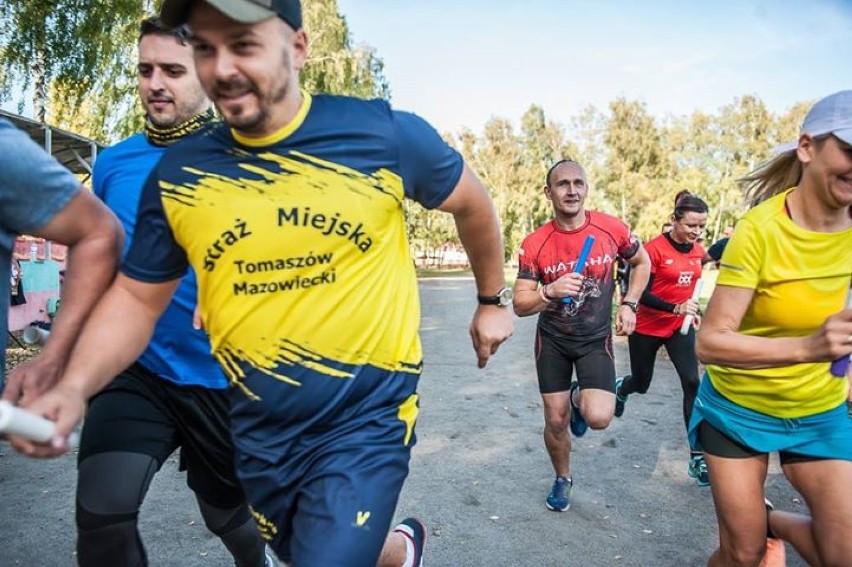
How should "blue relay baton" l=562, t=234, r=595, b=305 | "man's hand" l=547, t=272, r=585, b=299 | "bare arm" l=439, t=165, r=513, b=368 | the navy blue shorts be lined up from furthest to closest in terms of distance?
"blue relay baton" l=562, t=234, r=595, b=305, "man's hand" l=547, t=272, r=585, b=299, "bare arm" l=439, t=165, r=513, b=368, the navy blue shorts

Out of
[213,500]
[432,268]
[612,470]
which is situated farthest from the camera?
[432,268]

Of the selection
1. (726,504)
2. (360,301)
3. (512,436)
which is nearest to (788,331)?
(726,504)

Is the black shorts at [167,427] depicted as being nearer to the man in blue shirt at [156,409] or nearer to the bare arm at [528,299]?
the man in blue shirt at [156,409]

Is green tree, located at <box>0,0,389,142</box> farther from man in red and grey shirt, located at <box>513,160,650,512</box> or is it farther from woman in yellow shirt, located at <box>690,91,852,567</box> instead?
woman in yellow shirt, located at <box>690,91,852,567</box>

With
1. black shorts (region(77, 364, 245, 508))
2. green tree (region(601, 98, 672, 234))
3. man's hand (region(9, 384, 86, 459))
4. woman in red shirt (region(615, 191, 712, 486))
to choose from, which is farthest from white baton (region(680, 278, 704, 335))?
green tree (region(601, 98, 672, 234))

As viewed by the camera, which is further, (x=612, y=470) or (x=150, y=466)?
(x=612, y=470)

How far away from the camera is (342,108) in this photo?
2.26 metres

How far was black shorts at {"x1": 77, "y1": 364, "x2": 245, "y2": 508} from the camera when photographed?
106 inches

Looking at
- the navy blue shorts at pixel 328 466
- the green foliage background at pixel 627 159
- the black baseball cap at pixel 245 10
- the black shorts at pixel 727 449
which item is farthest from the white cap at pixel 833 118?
the green foliage background at pixel 627 159

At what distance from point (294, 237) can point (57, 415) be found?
0.78 m

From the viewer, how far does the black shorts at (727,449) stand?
295 cm

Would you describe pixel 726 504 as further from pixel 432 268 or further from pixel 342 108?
pixel 432 268

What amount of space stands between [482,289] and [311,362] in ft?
2.72

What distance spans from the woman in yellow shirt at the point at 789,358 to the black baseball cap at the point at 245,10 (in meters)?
1.91
